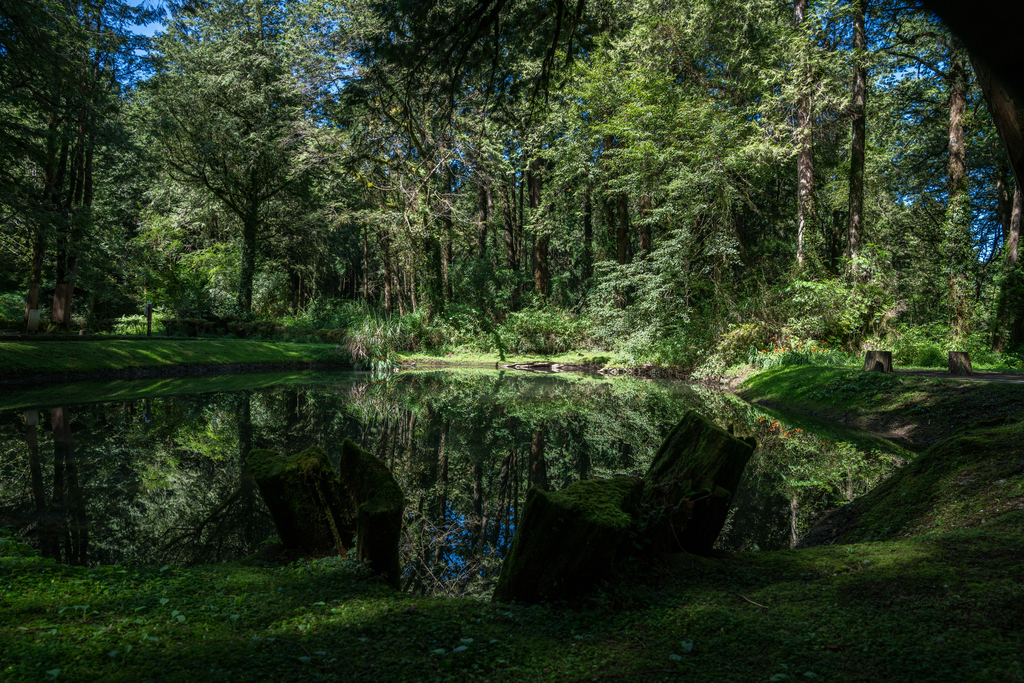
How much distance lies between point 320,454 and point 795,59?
17635 millimetres

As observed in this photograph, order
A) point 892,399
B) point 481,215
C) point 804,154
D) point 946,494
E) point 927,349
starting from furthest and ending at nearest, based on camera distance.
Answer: point 481,215 < point 804,154 < point 927,349 < point 892,399 < point 946,494

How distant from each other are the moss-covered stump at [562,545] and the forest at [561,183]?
9004 mm

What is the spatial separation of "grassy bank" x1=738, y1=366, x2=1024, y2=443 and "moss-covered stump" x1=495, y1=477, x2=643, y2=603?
6.07 meters

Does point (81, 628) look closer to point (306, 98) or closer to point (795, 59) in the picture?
point (795, 59)

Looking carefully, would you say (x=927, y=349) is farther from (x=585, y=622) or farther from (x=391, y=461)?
(x=585, y=622)

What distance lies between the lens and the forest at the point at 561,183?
13.7 meters

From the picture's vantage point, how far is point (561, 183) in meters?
26.0

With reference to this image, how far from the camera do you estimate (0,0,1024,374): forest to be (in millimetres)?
13688

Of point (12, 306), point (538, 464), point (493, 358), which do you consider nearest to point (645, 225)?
point (493, 358)

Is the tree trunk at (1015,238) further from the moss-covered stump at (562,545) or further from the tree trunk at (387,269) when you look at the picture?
the tree trunk at (387,269)

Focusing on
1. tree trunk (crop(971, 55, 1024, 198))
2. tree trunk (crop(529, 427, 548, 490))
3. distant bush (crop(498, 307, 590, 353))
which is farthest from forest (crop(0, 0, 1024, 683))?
distant bush (crop(498, 307, 590, 353))

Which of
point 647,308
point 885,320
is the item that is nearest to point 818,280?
point 885,320

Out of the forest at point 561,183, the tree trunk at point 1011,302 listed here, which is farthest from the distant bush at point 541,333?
the tree trunk at point 1011,302

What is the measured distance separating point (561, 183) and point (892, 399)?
1933cm
